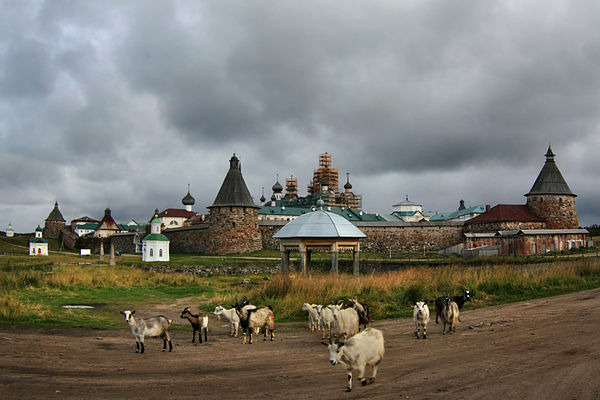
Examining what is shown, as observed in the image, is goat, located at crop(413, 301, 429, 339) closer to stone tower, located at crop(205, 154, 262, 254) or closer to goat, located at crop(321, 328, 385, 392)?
goat, located at crop(321, 328, 385, 392)

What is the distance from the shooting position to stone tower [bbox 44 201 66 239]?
9950cm

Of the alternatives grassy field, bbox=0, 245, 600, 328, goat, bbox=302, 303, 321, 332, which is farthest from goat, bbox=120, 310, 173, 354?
goat, bbox=302, 303, 321, 332

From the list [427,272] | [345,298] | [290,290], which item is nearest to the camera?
[345,298]

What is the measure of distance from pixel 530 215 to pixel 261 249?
28.3 meters

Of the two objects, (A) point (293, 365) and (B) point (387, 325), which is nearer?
(A) point (293, 365)

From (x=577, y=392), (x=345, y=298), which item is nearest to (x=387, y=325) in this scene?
(x=345, y=298)

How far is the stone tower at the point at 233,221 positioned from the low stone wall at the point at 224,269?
10780 mm

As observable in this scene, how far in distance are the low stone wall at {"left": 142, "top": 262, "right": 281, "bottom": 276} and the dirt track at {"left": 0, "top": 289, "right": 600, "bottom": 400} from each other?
88.1 feet

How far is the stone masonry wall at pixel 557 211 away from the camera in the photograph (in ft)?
171

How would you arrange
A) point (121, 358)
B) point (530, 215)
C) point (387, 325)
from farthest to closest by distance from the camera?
point (530, 215) < point (387, 325) < point (121, 358)

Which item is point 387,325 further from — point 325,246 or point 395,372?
point 325,246

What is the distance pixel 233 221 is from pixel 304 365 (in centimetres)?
4435

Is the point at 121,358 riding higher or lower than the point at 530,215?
lower

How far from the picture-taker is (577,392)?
6410 mm
